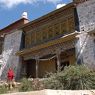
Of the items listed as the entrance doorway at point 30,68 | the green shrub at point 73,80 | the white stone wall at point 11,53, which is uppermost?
the white stone wall at point 11,53

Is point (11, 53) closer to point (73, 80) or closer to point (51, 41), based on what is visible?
point (51, 41)

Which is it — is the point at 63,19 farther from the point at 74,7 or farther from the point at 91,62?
the point at 91,62

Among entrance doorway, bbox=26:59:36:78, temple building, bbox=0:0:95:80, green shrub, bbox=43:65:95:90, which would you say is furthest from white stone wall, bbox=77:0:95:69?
entrance doorway, bbox=26:59:36:78

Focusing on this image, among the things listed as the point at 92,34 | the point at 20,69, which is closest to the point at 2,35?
the point at 20,69

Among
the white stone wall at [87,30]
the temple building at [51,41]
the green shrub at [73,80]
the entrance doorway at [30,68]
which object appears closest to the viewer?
the green shrub at [73,80]

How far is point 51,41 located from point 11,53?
603 centimetres

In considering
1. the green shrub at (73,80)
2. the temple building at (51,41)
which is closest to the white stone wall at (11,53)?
the temple building at (51,41)

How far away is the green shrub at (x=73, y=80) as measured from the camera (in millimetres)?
10914

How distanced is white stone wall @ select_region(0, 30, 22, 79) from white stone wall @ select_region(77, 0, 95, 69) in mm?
7468

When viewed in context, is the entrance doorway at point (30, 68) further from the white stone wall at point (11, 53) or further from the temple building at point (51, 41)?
the white stone wall at point (11, 53)

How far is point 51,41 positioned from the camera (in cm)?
1936

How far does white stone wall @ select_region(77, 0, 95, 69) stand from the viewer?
16.7m

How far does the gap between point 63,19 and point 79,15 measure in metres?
1.67

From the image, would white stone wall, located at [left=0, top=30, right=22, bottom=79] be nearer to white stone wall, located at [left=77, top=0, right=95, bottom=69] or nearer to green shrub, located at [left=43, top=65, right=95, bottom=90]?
white stone wall, located at [left=77, top=0, right=95, bottom=69]
